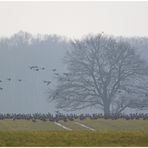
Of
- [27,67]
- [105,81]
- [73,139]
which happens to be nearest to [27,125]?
[73,139]

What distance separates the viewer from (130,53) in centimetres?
5562

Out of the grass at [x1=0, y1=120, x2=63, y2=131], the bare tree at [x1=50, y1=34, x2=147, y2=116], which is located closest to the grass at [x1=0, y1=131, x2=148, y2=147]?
the grass at [x1=0, y1=120, x2=63, y2=131]

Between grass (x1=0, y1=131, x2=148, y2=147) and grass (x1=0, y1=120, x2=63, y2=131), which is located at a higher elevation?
grass (x1=0, y1=131, x2=148, y2=147)

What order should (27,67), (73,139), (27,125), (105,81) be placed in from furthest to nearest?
1. (27,67)
2. (105,81)
3. (27,125)
4. (73,139)

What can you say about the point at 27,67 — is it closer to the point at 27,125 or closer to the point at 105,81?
the point at 105,81

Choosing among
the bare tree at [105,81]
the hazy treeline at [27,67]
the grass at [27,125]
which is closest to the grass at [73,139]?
the grass at [27,125]

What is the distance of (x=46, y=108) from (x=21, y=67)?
13332mm

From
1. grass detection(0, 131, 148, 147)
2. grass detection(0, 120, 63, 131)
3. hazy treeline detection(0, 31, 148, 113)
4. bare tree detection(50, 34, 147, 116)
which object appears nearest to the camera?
grass detection(0, 131, 148, 147)

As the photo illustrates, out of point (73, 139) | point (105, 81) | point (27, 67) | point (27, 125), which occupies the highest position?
point (27, 67)

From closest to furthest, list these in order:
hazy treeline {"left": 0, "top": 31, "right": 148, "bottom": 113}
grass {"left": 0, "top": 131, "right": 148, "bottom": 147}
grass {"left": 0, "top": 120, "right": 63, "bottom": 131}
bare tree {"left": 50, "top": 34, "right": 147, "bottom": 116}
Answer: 1. grass {"left": 0, "top": 131, "right": 148, "bottom": 147}
2. grass {"left": 0, "top": 120, "right": 63, "bottom": 131}
3. bare tree {"left": 50, "top": 34, "right": 147, "bottom": 116}
4. hazy treeline {"left": 0, "top": 31, "right": 148, "bottom": 113}

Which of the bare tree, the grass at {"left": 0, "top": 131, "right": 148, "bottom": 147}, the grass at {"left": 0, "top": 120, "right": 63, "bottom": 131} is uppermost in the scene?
the bare tree

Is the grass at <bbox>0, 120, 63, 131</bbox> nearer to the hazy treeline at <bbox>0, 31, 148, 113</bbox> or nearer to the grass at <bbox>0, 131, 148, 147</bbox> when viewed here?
the grass at <bbox>0, 131, 148, 147</bbox>

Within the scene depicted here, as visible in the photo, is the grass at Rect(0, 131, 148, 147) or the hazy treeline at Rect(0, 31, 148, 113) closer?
the grass at Rect(0, 131, 148, 147)

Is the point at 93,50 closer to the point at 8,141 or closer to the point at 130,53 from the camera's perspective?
the point at 130,53
